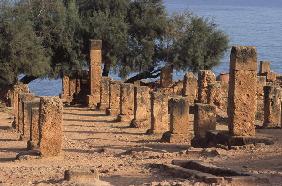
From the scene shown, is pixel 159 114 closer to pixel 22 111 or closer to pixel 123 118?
pixel 123 118

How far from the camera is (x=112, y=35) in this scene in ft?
126

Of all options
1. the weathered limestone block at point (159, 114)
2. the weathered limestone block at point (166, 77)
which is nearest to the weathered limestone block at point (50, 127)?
the weathered limestone block at point (159, 114)

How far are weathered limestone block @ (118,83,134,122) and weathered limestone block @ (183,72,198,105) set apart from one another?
329 centimetres

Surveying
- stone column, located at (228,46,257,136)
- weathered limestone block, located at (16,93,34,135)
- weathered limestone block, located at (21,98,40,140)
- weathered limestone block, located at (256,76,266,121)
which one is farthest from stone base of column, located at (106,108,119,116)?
stone column, located at (228,46,257,136)

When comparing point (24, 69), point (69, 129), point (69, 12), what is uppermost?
point (69, 12)

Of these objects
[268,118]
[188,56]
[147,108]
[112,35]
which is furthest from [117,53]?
[268,118]

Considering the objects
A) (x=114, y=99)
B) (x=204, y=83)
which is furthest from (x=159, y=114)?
(x=114, y=99)

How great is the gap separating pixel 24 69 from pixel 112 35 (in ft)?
22.7

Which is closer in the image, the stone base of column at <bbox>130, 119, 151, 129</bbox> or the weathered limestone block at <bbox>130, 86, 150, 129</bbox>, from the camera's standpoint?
the stone base of column at <bbox>130, 119, 151, 129</bbox>

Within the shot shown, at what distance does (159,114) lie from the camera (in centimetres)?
2327

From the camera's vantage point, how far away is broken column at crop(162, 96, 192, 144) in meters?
20.8

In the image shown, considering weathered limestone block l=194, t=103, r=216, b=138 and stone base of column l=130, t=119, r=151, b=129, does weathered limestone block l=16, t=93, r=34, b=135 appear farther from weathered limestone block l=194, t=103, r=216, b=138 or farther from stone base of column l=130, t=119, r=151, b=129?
weathered limestone block l=194, t=103, r=216, b=138

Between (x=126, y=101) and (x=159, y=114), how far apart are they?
5030 millimetres

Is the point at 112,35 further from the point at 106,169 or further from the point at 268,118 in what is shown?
the point at 106,169
